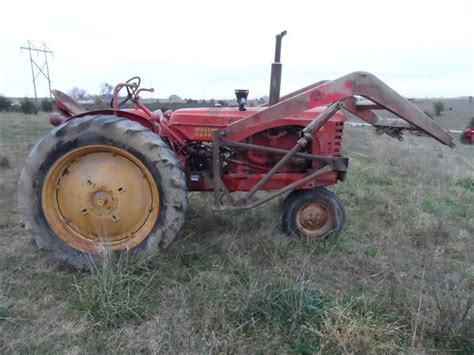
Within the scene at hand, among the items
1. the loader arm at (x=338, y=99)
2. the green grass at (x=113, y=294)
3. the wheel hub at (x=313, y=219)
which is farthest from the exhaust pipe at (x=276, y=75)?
the green grass at (x=113, y=294)

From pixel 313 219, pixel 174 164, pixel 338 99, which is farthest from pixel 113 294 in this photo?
A: pixel 338 99

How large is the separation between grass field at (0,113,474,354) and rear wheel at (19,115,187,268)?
0.85 ft

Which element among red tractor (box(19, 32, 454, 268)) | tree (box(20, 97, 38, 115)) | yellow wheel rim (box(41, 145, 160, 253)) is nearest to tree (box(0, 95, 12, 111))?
tree (box(20, 97, 38, 115))

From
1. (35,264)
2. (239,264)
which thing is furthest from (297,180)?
(35,264)

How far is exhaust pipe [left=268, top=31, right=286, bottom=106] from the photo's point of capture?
414cm

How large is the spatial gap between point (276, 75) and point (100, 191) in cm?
201

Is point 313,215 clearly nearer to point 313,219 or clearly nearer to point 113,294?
point 313,219

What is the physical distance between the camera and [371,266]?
3.87 meters

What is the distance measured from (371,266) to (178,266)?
1737 mm

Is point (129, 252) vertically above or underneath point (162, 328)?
above

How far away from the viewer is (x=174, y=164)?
134 inches

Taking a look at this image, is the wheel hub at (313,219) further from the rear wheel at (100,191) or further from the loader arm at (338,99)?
the rear wheel at (100,191)

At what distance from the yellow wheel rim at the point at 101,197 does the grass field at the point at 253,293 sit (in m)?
0.30

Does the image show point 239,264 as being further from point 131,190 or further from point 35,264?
point 35,264
